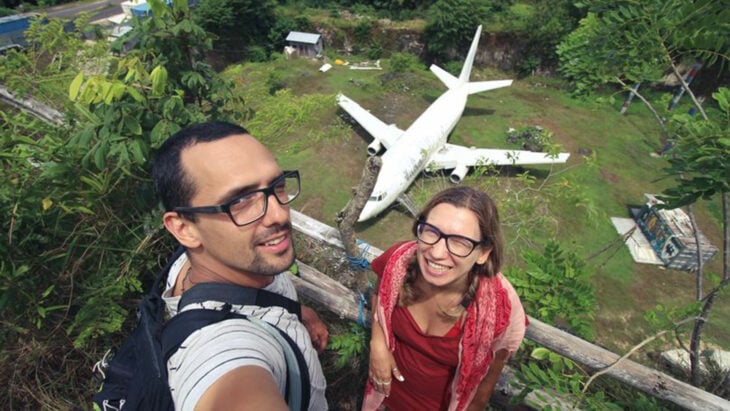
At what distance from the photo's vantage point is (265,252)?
6.18 ft

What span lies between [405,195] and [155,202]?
11.0 meters

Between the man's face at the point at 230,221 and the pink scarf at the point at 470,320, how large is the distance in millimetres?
1158

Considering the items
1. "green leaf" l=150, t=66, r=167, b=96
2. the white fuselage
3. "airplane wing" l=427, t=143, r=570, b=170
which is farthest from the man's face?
"airplane wing" l=427, t=143, r=570, b=170

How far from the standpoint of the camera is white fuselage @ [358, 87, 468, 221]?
12220mm

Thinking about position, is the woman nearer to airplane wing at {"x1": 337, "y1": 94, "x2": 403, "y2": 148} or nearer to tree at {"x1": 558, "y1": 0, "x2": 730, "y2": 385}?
tree at {"x1": 558, "y1": 0, "x2": 730, "y2": 385}

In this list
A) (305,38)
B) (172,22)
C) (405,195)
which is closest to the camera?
(172,22)

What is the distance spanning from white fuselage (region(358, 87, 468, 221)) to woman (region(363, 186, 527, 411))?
8275 millimetres

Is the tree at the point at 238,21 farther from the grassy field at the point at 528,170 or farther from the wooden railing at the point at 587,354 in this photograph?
the wooden railing at the point at 587,354

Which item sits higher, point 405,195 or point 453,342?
point 453,342

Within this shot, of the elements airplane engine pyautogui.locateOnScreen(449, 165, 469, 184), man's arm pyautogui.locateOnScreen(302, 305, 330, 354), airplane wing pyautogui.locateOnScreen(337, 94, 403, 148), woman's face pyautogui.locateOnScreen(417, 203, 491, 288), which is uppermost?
woman's face pyautogui.locateOnScreen(417, 203, 491, 288)

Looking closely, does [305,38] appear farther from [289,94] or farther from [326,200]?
[326,200]

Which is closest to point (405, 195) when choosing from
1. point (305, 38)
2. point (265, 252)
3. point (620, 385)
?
point (620, 385)

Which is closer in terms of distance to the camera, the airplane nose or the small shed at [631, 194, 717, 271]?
the small shed at [631, 194, 717, 271]

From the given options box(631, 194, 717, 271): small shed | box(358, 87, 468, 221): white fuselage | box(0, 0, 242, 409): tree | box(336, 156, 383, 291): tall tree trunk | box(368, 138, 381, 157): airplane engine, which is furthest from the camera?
box(368, 138, 381, 157): airplane engine
